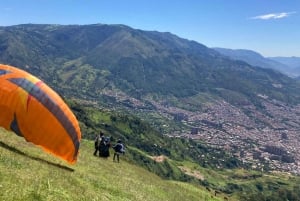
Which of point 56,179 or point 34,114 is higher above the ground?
point 34,114

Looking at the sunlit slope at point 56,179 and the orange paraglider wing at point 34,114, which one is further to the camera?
the orange paraglider wing at point 34,114

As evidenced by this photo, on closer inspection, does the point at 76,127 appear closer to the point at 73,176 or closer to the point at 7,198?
the point at 73,176

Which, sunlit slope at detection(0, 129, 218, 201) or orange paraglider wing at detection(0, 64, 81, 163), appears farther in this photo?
orange paraglider wing at detection(0, 64, 81, 163)

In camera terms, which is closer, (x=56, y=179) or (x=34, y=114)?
(x=56, y=179)

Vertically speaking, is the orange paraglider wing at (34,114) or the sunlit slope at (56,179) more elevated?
the orange paraglider wing at (34,114)

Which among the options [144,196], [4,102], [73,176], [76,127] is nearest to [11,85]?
[4,102]
